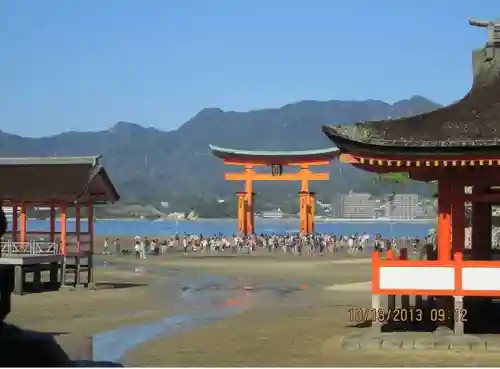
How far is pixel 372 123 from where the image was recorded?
1625 centimetres

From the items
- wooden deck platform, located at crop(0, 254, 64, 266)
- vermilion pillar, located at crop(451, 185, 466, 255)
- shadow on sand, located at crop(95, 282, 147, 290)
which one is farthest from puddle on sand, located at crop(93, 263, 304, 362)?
vermilion pillar, located at crop(451, 185, 466, 255)

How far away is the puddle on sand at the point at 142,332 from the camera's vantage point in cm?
1549

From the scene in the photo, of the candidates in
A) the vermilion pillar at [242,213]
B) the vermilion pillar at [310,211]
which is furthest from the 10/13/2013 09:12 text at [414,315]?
the vermilion pillar at [242,213]

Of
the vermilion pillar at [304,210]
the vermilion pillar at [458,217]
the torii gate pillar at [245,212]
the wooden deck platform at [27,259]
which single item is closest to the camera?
the vermilion pillar at [458,217]

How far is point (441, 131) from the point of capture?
52.2 feet

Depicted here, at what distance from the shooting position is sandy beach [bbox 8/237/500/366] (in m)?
14.8

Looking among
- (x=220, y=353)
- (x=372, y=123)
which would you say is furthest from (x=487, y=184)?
(x=220, y=353)

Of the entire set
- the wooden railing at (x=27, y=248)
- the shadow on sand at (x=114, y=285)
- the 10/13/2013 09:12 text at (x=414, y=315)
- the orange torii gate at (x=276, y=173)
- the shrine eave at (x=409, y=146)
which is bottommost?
the shadow on sand at (x=114, y=285)

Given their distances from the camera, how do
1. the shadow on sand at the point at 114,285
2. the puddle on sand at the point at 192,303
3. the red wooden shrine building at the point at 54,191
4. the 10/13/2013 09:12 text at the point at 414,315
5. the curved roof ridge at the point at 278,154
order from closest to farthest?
the 10/13/2013 09:12 text at the point at 414,315, the puddle on sand at the point at 192,303, the red wooden shrine building at the point at 54,191, the shadow on sand at the point at 114,285, the curved roof ridge at the point at 278,154

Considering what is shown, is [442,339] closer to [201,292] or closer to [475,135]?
[475,135]

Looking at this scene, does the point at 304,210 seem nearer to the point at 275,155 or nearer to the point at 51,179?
the point at 275,155

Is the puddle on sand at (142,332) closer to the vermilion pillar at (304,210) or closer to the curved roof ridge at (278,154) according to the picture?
the vermilion pillar at (304,210)

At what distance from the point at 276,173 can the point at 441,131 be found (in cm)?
5517

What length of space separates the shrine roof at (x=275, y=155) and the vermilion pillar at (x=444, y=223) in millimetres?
50979
